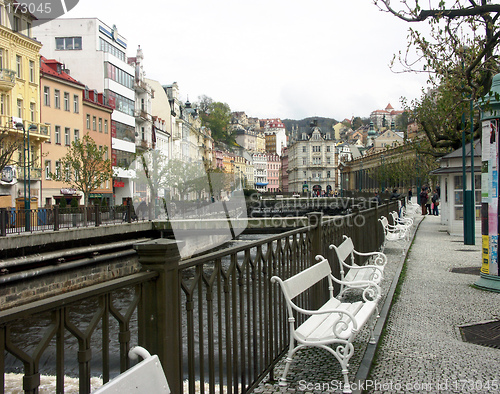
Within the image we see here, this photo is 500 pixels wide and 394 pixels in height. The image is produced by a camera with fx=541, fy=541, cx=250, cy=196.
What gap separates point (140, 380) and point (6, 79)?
123ft

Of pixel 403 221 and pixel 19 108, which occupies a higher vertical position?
pixel 19 108

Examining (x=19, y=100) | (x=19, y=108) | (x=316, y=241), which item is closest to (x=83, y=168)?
(x=19, y=108)

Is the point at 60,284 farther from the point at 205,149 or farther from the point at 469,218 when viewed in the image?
the point at 205,149

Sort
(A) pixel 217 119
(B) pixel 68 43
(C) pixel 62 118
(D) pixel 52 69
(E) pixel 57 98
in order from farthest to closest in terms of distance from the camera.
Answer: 1. (A) pixel 217 119
2. (B) pixel 68 43
3. (D) pixel 52 69
4. (C) pixel 62 118
5. (E) pixel 57 98

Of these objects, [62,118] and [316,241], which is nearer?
[316,241]

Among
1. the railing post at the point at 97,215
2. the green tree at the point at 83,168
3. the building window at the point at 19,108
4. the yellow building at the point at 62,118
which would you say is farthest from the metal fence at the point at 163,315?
the building window at the point at 19,108

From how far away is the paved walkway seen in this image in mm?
4871

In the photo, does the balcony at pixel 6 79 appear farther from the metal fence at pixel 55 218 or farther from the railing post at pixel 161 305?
the railing post at pixel 161 305

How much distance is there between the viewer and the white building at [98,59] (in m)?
53.8

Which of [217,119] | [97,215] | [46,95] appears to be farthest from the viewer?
[217,119]

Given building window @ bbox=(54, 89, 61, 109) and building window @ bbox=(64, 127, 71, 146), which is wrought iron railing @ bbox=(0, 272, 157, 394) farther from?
building window @ bbox=(64, 127, 71, 146)

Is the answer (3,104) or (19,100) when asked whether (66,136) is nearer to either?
(19,100)

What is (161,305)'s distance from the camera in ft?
9.36

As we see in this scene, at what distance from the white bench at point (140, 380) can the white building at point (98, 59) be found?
5058 centimetres
